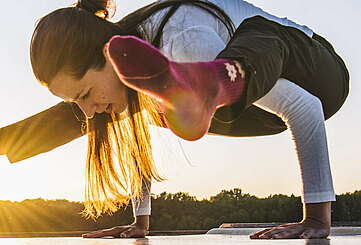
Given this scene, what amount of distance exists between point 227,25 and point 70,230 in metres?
20.9

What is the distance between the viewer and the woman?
135cm

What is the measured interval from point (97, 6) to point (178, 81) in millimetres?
735

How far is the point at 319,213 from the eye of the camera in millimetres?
1618

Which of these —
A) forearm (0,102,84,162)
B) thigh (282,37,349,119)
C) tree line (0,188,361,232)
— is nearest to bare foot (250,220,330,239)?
thigh (282,37,349,119)

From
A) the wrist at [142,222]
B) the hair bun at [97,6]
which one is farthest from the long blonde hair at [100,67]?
the wrist at [142,222]

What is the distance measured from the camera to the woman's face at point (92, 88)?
5.56ft

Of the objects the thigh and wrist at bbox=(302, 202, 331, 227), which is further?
the thigh

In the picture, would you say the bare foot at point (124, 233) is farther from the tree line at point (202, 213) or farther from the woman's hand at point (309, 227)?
the tree line at point (202, 213)

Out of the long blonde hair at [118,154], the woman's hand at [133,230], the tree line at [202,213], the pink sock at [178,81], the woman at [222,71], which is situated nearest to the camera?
the pink sock at [178,81]

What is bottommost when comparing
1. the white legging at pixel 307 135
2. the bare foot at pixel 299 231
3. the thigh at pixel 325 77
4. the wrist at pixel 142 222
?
the bare foot at pixel 299 231

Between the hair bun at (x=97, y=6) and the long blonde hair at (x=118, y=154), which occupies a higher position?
the hair bun at (x=97, y=6)

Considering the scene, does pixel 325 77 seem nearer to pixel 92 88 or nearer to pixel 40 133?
pixel 92 88

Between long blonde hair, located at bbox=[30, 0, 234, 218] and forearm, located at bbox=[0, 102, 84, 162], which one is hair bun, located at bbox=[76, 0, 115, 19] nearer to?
long blonde hair, located at bbox=[30, 0, 234, 218]

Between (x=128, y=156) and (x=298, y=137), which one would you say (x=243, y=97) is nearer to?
(x=298, y=137)
